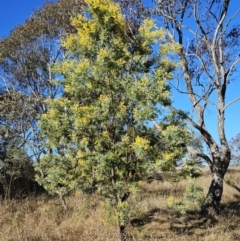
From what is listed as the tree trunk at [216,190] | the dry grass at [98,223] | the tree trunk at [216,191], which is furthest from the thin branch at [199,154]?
the dry grass at [98,223]

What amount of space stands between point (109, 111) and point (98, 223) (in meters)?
3.73

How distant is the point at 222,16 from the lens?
12312 mm

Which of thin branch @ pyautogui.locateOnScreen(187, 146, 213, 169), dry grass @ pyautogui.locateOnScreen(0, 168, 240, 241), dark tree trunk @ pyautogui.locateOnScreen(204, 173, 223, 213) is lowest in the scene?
dry grass @ pyautogui.locateOnScreen(0, 168, 240, 241)

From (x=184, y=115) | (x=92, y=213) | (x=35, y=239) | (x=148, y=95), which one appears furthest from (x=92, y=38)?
(x=92, y=213)

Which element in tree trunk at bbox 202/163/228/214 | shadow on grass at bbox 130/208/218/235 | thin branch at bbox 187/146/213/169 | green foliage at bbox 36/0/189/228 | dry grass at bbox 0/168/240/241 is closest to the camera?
green foliage at bbox 36/0/189/228

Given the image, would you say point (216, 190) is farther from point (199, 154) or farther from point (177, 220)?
point (177, 220)

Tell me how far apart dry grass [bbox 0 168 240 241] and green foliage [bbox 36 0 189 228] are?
3.20ft

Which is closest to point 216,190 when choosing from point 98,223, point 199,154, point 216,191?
point 216,191

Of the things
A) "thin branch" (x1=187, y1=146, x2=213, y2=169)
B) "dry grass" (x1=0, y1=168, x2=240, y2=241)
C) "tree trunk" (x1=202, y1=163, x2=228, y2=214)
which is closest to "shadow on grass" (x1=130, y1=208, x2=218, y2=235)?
"dry grass" (x1=0, y1=168, x2=240, y2=241)

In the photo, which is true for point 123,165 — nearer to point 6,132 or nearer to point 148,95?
point 148,95

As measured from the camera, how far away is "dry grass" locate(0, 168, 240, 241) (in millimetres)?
7781

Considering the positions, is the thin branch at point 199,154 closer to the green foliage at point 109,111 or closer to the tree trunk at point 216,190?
the tree trunk at point 216,190

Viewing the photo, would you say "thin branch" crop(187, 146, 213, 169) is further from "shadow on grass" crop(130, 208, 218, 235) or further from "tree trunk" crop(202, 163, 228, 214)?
"shadow on grass" crop(130, 208, 218, 235)

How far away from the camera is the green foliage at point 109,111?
22.2 ft
